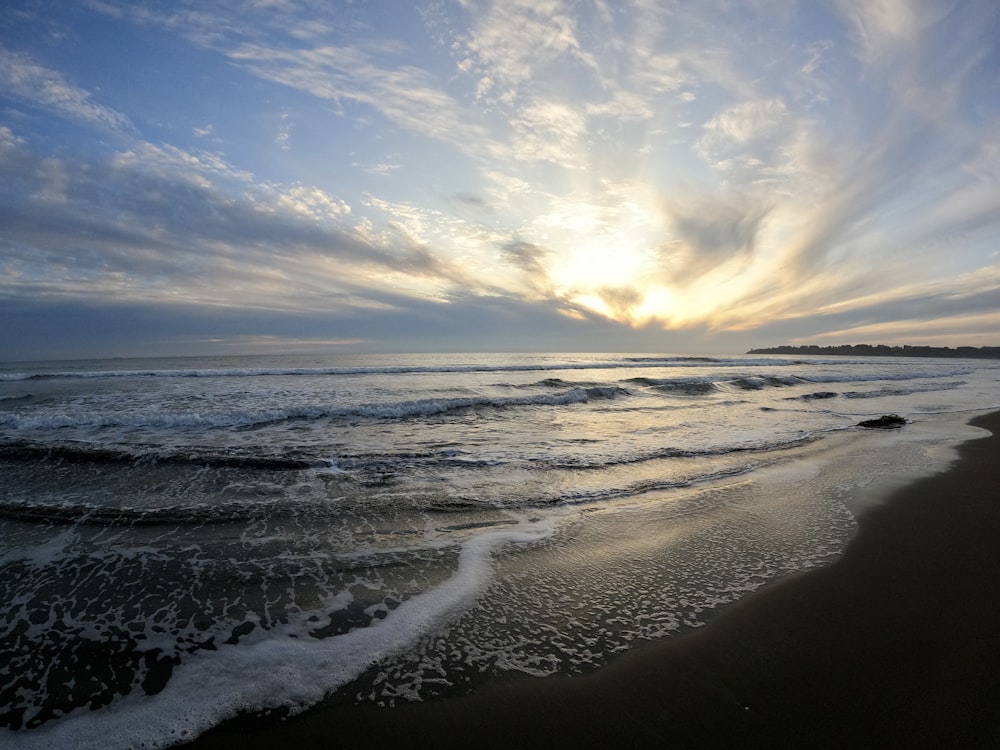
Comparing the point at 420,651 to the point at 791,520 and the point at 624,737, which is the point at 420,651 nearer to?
the point at 624,737

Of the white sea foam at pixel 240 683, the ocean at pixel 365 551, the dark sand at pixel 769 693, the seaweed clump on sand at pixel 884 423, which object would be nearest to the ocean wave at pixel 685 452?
the ocean at pixel 365 551

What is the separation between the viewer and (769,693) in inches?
110

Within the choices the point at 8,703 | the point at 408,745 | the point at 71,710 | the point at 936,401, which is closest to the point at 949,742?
the point at 408,745

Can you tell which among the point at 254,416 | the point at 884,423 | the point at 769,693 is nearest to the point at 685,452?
the point at 769,693

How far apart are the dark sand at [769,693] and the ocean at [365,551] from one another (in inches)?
8.9

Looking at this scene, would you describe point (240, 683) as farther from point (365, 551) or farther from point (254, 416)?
point (254, 416)

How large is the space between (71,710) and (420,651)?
2215 mm

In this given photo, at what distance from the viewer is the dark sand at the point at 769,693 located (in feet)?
8.07

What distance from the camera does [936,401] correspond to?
2019 centimetres

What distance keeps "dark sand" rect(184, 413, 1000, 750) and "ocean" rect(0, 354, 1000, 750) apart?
0.74 ft

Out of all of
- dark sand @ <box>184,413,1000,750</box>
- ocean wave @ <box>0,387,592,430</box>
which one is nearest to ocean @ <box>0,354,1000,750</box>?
dark sand @ <box>184,413,1000,750</box>

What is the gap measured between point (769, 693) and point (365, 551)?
13.5 feet

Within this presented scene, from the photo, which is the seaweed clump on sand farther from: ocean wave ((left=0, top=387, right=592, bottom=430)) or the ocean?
ocean wave ((left=0, top=387, right=592, bottom=430))

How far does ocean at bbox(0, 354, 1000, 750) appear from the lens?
3.05 metres
